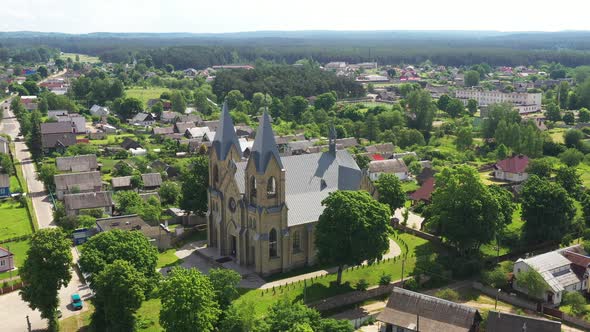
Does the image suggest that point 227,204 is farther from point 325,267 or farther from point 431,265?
point 431,265

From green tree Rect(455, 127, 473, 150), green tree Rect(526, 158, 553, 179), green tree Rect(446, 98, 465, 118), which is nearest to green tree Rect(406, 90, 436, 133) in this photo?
green tree Rect(446, 98, 465, 118)

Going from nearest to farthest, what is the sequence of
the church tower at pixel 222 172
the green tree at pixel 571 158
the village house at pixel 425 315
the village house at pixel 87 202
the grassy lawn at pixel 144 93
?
the village house at pixel 425 315 → the church tower at pixel 222 172 → the village house at pixel 87 202 → the green tree at pixel 571 158 → the grassy lawn at pixel 144 93

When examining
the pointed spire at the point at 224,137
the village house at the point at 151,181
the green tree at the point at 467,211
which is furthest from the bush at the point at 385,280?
the village house at the point at 151,181

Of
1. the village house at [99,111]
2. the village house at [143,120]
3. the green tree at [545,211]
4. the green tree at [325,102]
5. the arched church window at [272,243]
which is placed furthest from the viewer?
the green tree at [325,102]

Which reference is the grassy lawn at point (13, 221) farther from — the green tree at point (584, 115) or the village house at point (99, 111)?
the green tree at point (584, 115)

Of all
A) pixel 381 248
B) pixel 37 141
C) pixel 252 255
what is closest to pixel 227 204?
pixel 252 255

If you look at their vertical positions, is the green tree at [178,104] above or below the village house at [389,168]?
below

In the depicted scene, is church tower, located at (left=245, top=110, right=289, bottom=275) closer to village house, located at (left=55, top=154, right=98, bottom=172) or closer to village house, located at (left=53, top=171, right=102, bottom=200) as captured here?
village house, located at (left=53, top=171, right=102, bottom=200)
